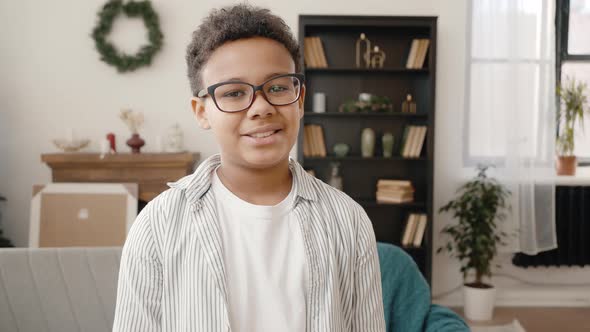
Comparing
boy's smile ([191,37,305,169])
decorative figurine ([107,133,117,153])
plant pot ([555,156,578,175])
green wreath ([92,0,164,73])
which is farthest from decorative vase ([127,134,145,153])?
plant pot ([555,156,578,175])

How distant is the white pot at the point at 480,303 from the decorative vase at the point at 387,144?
3.63 feet

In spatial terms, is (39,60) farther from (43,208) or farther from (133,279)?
(133,279)

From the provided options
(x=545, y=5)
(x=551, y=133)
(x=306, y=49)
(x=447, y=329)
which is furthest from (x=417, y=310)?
(x=545, y=5)

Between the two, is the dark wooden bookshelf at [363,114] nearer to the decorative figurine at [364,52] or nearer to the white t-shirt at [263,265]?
the decorative figurine at [364,52]

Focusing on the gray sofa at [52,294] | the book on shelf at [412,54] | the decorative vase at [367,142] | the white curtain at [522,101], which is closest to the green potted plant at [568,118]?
the white curtain at [522,101]

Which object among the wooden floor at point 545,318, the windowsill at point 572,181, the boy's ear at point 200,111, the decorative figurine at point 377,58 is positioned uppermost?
Result: the decorative figurine at point 377,58

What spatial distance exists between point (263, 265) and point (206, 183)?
0.19 m

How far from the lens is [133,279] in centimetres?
101

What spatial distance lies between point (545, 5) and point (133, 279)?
3898 millimetres

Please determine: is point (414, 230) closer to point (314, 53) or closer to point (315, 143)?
point (315, 143)

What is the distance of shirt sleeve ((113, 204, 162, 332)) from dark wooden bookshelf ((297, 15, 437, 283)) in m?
2.90

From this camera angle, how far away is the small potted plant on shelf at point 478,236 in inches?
152

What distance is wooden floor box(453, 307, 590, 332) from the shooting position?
3.75m

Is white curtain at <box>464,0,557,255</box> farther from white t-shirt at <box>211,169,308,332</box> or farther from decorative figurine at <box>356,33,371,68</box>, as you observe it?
white t-shirt at <box>211,169,308,332</box>
